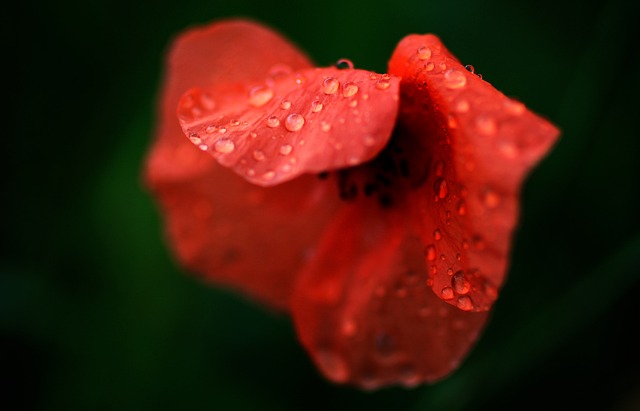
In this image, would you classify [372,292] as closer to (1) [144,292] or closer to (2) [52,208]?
(1) [144,292]

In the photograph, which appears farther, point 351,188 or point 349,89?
point 351,188

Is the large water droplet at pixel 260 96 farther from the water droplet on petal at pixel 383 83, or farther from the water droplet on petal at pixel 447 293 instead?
the water droplet on petal at pixel 447 293

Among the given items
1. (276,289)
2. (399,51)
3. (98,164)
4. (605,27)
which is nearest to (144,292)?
(98,164)

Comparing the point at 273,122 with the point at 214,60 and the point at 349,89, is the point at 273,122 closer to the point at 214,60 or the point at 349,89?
the point at 349,89

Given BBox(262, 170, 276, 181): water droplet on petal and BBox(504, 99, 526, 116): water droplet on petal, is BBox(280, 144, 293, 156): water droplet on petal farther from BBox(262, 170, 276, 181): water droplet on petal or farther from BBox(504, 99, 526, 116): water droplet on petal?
BBox(504, 99, 526, 116): water droplet on petal

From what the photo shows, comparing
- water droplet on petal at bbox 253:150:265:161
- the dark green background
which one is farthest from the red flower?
the dark green background

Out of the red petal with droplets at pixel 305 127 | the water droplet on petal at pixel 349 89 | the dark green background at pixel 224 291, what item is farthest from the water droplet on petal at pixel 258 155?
the dark green background at pixel 224 291

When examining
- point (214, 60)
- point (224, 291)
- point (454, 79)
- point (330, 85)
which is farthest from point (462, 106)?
point (224, 291)
